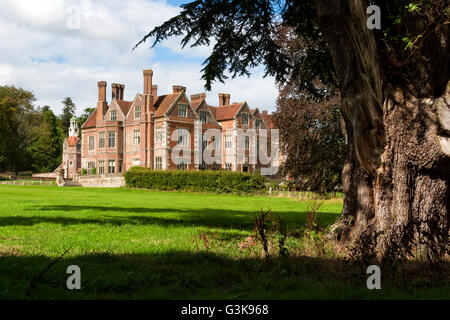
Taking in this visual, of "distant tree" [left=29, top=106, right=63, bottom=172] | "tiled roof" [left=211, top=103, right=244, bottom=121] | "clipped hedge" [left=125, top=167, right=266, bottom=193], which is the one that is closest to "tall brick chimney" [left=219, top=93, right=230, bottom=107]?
"tiled roof" [left=211, top=103, right=244, bottom=121]

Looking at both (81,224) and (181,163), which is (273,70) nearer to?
(81,224)

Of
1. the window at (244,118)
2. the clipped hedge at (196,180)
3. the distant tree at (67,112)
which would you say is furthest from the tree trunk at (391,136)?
the distant tree at (67,112)

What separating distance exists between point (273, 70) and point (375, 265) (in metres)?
6.66

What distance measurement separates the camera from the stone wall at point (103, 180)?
46.0m

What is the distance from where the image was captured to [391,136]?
6684 millimetres

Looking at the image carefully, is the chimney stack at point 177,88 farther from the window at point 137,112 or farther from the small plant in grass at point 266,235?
the small plant in grass at point 266,235

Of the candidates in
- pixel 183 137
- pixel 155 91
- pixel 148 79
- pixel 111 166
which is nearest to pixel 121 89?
pixel 155 91

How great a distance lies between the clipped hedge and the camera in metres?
36.8

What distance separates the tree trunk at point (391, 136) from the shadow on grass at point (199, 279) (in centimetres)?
117

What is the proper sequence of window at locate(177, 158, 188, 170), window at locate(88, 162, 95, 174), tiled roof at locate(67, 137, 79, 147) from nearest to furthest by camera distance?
window at locate(177, 158, 188, 170) < window at locate(88, 162, 95, 174) < tiled roof at locate(67, 137, 79, 147)

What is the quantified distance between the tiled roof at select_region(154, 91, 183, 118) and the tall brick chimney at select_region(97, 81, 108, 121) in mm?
7825

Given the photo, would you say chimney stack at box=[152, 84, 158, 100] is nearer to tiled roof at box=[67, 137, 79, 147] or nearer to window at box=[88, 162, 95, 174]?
window at box=[88, 162, 95, 174]

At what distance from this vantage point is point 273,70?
10945 mm
